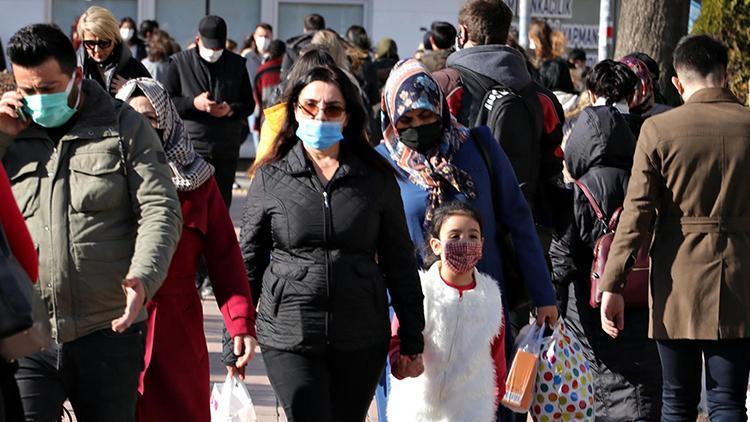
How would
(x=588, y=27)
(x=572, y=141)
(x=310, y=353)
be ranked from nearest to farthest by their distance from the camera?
1. (x=310, y=353)
2. (x=572, y=141)
3. (x=588, y=27)

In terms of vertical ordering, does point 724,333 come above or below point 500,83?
below

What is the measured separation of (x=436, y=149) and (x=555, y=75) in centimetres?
600

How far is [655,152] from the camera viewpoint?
5812 millimetres

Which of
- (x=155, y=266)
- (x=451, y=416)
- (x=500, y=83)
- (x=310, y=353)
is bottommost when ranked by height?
(x=451, y=416)

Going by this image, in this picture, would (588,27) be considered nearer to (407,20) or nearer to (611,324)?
(407,20)

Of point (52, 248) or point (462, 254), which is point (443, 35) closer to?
point (462, 254)

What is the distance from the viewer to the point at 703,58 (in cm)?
589

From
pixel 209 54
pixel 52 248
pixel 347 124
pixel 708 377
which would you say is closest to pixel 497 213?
pixel 347 124

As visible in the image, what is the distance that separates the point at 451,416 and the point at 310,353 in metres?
0.79

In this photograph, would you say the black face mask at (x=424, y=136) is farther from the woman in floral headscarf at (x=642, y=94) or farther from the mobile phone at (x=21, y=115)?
the woman in floral headscarf at (x=642, y=94)

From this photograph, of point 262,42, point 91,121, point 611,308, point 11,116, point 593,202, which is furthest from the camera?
point 262,42

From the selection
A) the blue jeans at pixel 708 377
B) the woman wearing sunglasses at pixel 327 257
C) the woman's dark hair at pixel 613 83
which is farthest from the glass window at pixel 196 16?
the woman wearing sunglasses at pixel 327 257

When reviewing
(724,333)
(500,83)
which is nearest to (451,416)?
(724,333)

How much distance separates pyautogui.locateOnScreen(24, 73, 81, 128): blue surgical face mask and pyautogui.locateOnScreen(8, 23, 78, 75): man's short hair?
0.09m
